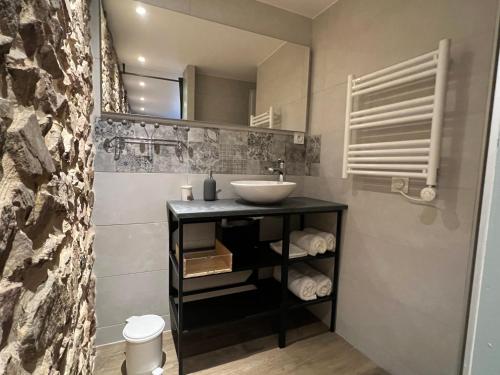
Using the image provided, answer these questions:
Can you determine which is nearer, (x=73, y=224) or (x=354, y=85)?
(x=73, y=224)

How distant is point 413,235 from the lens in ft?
4.61

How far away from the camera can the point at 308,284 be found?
182 cm

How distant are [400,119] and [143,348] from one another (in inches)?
74.8

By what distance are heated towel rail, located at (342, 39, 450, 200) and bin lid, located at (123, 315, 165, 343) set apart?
1.52 m

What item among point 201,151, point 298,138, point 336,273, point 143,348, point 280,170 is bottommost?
point 143,348

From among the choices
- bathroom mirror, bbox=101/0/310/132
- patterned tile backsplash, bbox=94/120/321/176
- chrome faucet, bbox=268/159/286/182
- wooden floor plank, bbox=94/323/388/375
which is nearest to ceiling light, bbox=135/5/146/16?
bathroom mirror, bbox=101/0/310/132

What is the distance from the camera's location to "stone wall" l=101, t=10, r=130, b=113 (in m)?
1.58

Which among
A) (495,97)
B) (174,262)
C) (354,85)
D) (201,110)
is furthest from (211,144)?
(495,97)

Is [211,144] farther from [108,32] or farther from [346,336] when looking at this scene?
[346,336]

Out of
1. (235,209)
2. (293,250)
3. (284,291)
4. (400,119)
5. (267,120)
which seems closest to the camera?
(400,119)

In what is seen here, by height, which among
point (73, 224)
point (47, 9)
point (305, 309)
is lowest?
point (305, 309)

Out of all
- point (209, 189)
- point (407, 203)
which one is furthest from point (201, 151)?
point (407, 203)

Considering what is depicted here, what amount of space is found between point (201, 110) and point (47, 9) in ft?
4.12

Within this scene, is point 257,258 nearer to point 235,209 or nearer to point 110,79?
point 235,209
